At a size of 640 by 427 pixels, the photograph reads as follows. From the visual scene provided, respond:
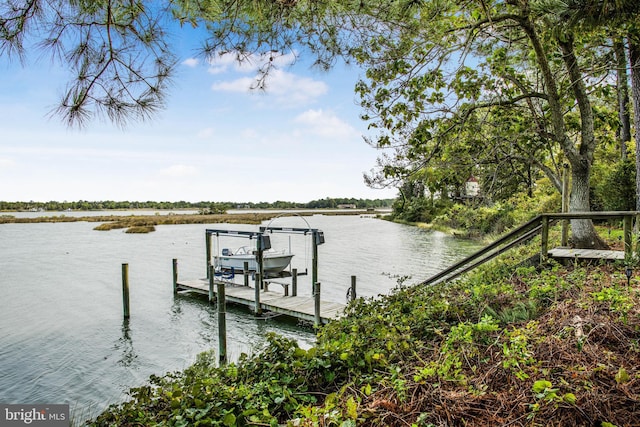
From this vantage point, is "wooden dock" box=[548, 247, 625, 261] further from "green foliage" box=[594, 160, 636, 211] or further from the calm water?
"green foliage" box=[594, 160, 636, 211]

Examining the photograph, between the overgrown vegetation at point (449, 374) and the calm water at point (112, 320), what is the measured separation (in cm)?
411

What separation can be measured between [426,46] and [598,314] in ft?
18.4

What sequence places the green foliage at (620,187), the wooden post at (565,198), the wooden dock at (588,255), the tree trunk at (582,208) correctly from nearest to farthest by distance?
the wooden dock at (588,255) → the tree trunk at (582,208) → the wooden post at (565,198) → the green foliage at (620,187)

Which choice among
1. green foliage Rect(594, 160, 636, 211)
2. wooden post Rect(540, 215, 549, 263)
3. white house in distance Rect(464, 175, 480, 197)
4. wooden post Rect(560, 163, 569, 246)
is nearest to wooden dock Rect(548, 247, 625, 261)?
wooden post Rect(540, 215, 549, 263)

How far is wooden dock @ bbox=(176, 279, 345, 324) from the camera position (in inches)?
405

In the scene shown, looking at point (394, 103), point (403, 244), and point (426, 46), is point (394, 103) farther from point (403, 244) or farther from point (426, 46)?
point (403, 244)

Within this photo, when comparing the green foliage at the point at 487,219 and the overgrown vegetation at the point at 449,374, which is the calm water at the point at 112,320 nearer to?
the green foliage at the point at 487,219

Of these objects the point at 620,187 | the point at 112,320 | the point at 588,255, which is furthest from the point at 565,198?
the point at 112,320

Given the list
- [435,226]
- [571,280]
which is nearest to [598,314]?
[571,280]

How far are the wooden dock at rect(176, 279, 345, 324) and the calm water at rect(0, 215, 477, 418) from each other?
413 mm

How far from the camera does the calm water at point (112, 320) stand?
26.8 feet

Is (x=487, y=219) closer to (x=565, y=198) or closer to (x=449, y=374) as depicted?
(x=565, y=198)

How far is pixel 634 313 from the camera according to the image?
3814mm

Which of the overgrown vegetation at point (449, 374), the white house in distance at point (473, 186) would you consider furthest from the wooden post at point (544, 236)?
the white house in distance at point (473, 186)
